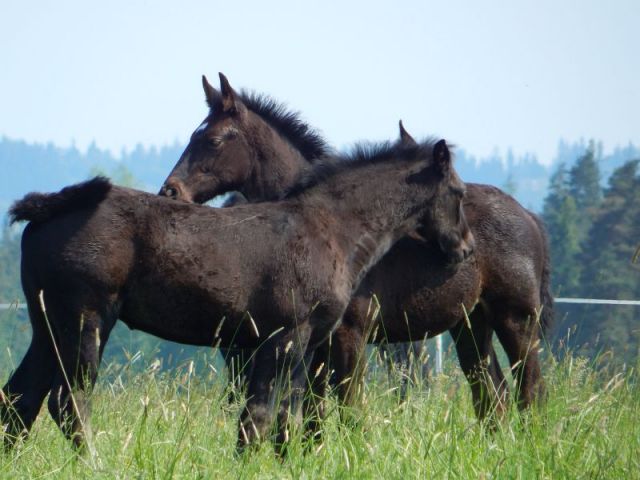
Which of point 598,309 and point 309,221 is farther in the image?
point 598,309

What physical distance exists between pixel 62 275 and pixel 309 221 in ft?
4.78

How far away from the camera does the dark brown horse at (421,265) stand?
23.2 feet

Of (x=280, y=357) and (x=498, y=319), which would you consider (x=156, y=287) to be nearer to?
(x=280, y=357)

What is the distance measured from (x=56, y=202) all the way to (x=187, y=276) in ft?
2.46

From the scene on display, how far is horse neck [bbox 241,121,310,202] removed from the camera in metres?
7.73

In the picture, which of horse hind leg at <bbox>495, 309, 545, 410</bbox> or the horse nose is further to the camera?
the horse nose

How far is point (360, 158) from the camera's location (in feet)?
22.7

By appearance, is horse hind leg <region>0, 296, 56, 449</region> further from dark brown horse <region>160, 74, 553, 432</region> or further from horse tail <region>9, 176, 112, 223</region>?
dark brown horse <region>160, 74, 553, 432</region>

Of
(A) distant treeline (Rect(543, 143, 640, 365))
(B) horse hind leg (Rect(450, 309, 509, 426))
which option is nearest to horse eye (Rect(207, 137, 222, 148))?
(B) horse hind leg (Rect(450, 309, 509, 426))

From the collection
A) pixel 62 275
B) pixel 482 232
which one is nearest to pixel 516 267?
pixel 482 232

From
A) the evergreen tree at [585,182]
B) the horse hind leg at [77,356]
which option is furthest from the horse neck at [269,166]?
the evergreen tree at [585,182]

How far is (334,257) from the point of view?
248 inches

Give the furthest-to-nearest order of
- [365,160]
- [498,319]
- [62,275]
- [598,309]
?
1. [598,309]
2. [498,319]
3. [365,160]
4. [62,275]

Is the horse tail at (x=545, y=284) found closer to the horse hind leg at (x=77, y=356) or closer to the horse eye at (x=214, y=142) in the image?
the horse eye at (x=214, y=142)
